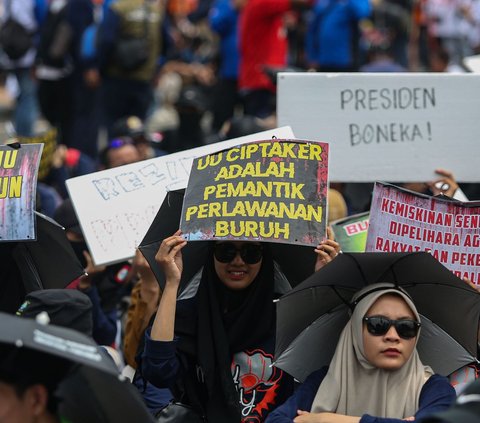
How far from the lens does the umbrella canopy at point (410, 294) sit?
520 cm

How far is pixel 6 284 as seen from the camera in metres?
5.79

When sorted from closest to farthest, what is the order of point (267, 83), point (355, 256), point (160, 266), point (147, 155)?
point (355, 256), point (160, 266), point (147, 155), point (267, 83)

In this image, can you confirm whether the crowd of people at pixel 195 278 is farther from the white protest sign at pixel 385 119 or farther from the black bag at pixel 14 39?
the white protest sign at pixel 385 119

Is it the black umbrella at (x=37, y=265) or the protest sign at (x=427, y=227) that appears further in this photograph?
the black umbrella at (x=37, y=265)

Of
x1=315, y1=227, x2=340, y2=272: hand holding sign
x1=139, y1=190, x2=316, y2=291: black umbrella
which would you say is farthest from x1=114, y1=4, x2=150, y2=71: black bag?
x1=315, y1=227, x2=340, y2=272: hand holding sign

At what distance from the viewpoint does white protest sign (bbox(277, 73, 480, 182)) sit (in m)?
6.82

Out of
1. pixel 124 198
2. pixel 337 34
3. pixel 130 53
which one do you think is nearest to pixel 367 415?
pixel 124 198

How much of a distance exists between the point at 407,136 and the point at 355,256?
190 centimetres

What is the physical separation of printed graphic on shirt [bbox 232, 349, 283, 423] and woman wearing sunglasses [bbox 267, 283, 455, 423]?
17.0 inches

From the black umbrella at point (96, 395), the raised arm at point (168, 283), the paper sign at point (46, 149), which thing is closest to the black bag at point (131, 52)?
the paper sign at point (46, 149)

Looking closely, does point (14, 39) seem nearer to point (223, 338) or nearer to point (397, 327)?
point (223, 338)

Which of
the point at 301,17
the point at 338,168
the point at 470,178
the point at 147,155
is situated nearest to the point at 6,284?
the point at 338,168

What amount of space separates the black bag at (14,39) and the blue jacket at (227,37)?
1902mm

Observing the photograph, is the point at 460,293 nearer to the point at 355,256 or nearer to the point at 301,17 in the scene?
the point at 355,256
